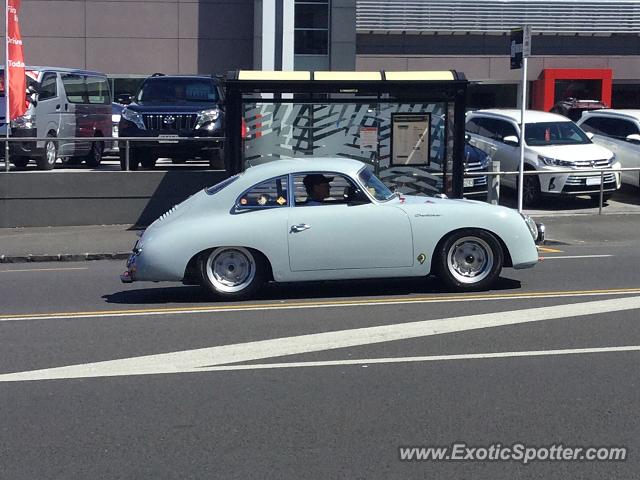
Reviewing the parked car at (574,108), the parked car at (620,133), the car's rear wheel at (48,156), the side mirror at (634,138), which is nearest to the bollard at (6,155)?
the car's rear wheel at (48,156)

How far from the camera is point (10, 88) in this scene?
742 inches

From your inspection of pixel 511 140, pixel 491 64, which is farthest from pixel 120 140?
pixel 491 64

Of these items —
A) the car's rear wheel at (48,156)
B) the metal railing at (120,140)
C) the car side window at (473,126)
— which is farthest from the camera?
the car side window at (473,126)

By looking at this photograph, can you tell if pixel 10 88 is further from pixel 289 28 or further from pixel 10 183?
pixel 289 28

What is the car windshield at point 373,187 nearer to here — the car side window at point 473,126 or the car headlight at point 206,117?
the car headlight at point 206,117

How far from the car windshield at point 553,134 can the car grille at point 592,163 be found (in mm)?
814

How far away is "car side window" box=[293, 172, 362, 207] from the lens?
11.1m

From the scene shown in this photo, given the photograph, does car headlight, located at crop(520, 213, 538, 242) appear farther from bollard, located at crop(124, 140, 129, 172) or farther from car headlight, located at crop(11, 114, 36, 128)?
car headlight, located at crop(11, 114, 36, 128)

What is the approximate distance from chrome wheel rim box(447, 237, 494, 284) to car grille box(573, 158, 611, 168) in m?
9.75

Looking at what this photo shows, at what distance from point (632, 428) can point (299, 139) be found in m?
11.2

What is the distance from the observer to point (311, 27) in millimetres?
37906

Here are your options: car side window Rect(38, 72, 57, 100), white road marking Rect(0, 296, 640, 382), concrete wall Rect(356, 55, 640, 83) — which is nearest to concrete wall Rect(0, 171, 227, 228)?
car side window Rect(38, 72, 57, 100)

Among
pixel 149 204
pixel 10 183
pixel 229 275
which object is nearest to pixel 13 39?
pixel 10 183

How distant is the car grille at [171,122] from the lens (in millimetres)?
19438
